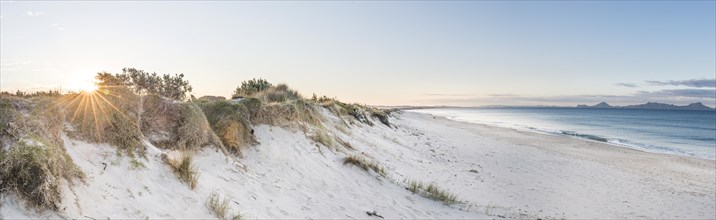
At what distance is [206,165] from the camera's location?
8602 millimetres

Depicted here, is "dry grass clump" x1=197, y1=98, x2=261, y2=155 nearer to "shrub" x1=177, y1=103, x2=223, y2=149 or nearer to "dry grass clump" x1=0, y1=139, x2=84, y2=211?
"shrub" x1=177, y1=103, x2=223, y2=149

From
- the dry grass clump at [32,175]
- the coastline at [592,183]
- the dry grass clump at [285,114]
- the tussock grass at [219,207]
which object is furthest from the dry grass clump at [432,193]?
the dry grass clump at [32,175]

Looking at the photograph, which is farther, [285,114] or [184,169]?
[285,114]

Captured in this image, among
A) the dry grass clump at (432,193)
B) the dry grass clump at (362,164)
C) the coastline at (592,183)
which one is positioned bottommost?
the coastline at (592,183)

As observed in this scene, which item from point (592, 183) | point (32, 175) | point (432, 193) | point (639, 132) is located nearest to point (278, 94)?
point (432, 193)

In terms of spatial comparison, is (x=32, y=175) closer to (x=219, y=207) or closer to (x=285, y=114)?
(x=219, y=207)

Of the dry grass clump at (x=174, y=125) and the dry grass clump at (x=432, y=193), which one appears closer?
the dry grass clump at (x=174, y=125)

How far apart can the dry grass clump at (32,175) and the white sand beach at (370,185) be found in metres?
0.13

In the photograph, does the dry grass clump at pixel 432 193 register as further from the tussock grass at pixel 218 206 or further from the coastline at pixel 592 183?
the tussock grass at pixel 218 206

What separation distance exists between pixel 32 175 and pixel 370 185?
25.7ft

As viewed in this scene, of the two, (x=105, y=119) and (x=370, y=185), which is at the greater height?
(x=105, y=119)

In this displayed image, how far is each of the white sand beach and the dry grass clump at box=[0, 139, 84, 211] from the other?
0.42ft

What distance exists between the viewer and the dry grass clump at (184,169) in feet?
24.1

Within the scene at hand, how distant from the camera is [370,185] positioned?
11406 mm
